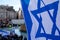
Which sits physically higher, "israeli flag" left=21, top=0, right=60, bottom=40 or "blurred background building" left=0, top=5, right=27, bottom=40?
"israeli flag" left=21, top=0, right=60, bottom=40

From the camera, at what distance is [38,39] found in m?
0.72

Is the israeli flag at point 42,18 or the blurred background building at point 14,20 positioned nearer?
the israeli flag at point 42,18

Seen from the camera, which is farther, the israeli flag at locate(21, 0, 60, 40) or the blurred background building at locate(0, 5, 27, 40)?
the blurred background building at locate(0, 5, 27, 40)

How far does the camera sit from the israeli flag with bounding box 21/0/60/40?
68 cm

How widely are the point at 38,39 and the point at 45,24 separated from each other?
63 millimetres

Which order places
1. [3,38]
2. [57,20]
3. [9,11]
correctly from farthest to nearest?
[9,11] → [3,38] → [57,20]

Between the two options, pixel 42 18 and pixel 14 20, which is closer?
pixel 42 18

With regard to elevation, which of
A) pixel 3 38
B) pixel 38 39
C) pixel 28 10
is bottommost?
pixel 3 38

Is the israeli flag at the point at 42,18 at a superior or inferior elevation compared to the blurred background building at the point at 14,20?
superior

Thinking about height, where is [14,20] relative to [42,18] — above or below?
below

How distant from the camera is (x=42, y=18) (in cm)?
71

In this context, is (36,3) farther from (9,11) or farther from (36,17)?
(9,11)

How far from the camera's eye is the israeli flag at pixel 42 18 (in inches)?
26.6

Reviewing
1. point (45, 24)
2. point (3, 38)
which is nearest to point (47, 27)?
point (45, 24)
